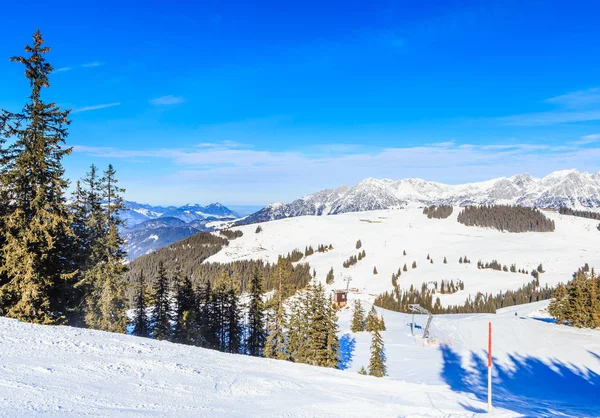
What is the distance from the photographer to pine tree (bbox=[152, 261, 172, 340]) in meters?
36.6

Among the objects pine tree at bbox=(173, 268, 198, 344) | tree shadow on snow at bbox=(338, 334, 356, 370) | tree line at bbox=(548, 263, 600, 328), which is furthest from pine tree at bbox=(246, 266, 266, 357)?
tree line at bbox=(548, 263, 600, 328)

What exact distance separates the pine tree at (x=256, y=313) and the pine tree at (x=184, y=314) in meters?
6.63

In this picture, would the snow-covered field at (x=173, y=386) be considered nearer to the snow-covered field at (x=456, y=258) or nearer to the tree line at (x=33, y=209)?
the tree line at (x=33, y=209)

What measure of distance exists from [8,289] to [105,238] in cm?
757

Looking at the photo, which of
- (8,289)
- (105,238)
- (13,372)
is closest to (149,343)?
(13,372)

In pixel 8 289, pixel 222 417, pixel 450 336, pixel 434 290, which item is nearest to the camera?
pixel 222 417

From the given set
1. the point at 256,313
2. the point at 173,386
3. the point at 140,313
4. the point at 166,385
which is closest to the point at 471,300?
the point at 256,313

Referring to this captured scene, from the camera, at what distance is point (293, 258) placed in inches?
7042

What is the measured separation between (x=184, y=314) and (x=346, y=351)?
20.0 metres

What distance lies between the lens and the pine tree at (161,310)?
120 ft

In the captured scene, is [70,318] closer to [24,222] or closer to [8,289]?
[8,289]

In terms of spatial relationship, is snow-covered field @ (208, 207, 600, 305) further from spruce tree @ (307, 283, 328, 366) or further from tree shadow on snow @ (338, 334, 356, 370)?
spruce tree @ (307, 283, 328, 366)

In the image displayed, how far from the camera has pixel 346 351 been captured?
45.0m

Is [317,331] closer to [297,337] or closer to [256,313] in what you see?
[297,337]
